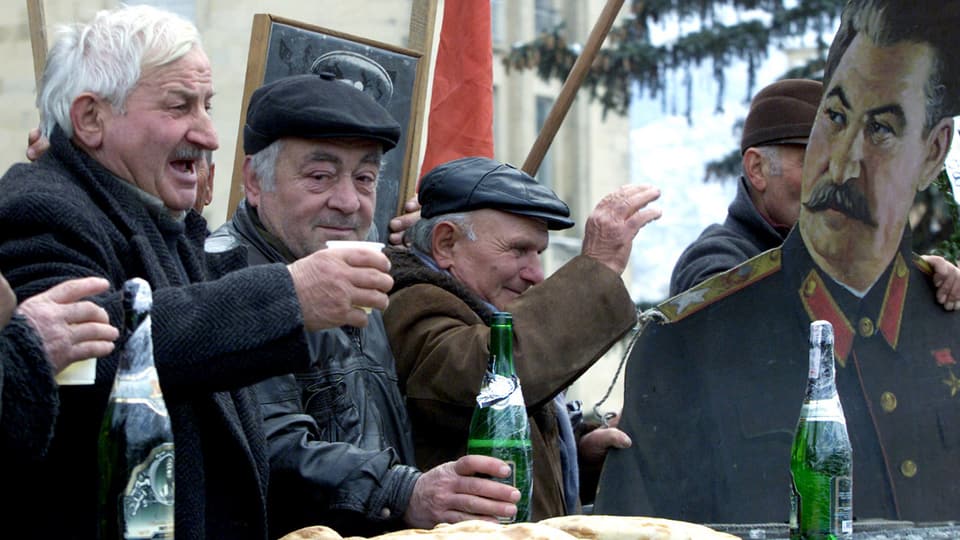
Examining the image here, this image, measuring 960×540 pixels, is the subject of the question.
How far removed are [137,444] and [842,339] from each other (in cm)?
229

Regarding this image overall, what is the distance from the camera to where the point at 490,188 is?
3.93 meters

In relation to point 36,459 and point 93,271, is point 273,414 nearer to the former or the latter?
point 93,271

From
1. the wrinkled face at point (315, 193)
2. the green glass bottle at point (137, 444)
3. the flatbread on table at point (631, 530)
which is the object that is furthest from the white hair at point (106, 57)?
the flatbread on table at point (631, 530)

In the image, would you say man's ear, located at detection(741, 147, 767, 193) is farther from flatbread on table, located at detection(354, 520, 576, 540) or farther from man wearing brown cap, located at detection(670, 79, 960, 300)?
flatbread on table, located at detection(354, 520, 576, 540)

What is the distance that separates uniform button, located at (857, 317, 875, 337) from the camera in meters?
4.15

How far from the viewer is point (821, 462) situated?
10.4 ft

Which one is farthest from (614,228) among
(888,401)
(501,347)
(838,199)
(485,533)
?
(485,533)

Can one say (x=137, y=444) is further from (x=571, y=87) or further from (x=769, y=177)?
(x=769, y=177)

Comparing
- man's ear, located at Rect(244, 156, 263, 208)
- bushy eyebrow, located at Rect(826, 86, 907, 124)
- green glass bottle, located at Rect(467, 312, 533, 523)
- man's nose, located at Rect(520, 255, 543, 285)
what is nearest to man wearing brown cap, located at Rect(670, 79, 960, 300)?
bushy eyebrow, located at Rect(826, 86, 907, 124)

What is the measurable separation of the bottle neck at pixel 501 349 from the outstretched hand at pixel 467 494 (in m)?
0.18

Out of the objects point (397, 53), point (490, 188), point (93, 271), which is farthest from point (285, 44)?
point (93, 271)

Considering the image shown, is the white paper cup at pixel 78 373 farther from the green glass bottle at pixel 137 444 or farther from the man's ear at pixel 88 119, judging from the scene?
the man's ear at pixel 88 119

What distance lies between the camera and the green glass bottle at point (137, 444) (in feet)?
7.59

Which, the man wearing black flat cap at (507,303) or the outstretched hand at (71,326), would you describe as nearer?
the outstretched hand at (71,326)
